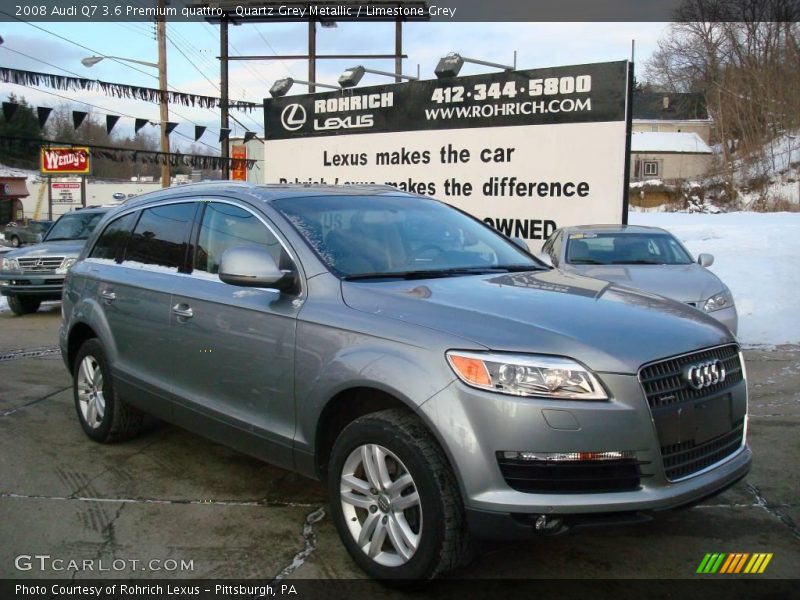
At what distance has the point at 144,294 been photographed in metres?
4.79

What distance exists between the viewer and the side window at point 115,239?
5.41m

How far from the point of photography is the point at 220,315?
13.4 ft

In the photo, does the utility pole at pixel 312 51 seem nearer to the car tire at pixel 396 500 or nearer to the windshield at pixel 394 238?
the windshield at pixel 394 238

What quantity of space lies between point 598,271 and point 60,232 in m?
9.95

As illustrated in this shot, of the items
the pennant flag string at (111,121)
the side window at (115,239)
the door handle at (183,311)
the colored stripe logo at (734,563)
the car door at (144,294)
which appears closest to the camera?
the colored stripe logo at (734,563)

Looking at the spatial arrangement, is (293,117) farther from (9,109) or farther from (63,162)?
(63,162)

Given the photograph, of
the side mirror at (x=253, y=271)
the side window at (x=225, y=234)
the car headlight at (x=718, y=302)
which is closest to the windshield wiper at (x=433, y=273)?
the side mirror at (x=253, y=271)

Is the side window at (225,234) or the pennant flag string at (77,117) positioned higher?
the pennant flag string at (77,117)

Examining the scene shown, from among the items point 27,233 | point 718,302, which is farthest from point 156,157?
point 718,302

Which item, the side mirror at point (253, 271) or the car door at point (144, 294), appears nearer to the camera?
the side mirror at point (253, 271)

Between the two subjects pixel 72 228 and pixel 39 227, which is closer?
pixel 72 228

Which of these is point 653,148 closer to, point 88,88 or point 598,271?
point 88,88

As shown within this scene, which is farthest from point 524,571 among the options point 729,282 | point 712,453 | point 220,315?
point 729,282
